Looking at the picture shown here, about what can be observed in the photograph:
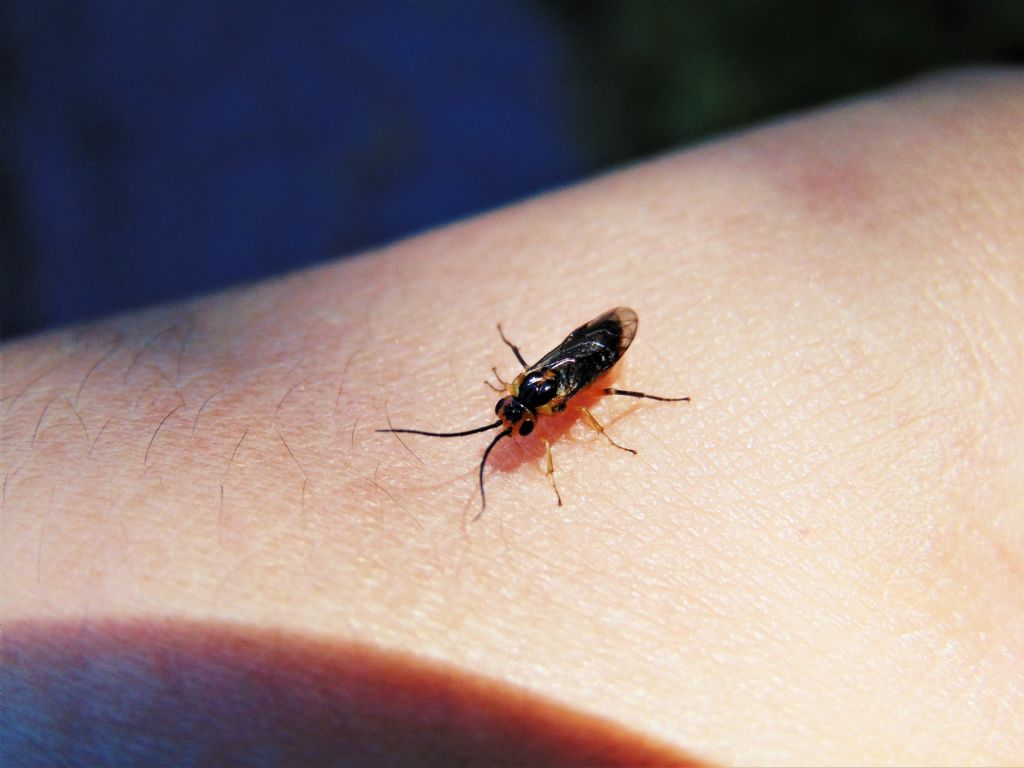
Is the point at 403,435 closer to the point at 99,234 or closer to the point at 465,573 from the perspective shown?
the point at 465,573

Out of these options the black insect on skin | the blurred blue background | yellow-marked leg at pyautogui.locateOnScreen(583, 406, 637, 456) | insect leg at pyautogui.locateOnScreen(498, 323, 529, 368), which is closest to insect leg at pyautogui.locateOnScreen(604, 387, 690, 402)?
the black insect on skin

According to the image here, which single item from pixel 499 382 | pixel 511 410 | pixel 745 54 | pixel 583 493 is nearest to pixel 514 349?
pixel 499 382

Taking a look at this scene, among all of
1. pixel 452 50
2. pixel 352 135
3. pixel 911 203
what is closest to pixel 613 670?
pixel 911 203

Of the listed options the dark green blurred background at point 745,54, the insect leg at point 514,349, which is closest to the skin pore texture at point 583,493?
the insect leg at point 514,349

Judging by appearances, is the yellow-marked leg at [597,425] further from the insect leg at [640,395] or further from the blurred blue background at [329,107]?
the blurred blue background at [329,107]

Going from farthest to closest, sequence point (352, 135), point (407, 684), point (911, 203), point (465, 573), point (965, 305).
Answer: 1. point (352, 135)
2. point (911, 203)
3. point (965, 305)
4. point (465, 573)
5. point (407, 684)
